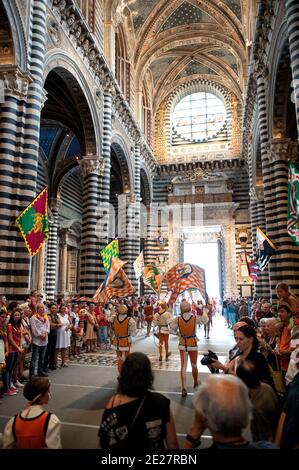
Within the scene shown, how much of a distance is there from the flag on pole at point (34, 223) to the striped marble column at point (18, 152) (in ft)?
3.24

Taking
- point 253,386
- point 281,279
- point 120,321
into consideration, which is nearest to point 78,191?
point 281,279

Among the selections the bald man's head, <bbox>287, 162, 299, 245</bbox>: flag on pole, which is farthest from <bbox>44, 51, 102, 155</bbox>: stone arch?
the bald man's head

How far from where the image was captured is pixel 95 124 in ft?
52.5

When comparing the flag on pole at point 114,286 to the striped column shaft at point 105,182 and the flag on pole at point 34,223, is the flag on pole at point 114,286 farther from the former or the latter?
the striped column shaft at point 105,182

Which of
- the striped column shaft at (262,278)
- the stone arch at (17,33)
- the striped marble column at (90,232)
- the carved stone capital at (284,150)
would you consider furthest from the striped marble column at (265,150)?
the stone arch at (17,33)

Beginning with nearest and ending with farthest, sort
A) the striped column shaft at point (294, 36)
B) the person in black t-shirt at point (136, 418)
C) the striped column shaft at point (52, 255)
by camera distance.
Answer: the person in black t-shirt at point (136, 418)
the striped column shaft at point (294, 36)
the striped column shaft at point (52, 255)

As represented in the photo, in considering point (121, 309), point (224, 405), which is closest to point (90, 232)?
point (121, 309)

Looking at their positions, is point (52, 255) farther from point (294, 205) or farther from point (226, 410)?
point (226, 410)

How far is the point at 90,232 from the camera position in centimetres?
1531

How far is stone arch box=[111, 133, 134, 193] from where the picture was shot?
20547mm

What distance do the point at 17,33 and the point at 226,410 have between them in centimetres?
1124

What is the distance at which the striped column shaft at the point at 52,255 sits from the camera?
75.5 ft

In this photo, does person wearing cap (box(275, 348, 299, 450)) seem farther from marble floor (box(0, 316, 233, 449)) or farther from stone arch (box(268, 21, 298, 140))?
stone arch (box(268, 21, 298, 140))
